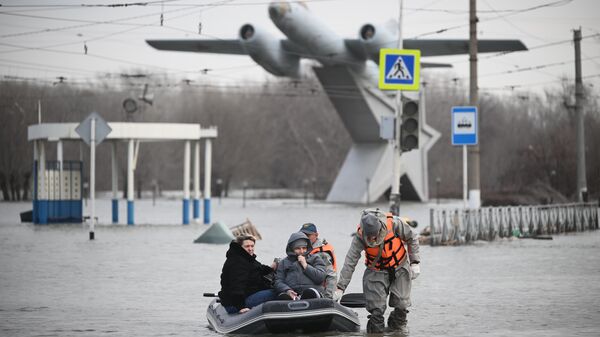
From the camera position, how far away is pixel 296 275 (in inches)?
452

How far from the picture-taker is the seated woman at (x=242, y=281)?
1154 cm

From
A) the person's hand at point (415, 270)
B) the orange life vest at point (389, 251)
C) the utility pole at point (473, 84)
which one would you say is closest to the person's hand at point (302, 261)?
the orange life vest at point (389, 251)

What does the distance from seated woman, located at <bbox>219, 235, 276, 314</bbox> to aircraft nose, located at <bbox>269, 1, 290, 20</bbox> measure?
3719 cm

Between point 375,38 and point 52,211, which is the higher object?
point 375,38

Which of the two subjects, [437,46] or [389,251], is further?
[437,46]

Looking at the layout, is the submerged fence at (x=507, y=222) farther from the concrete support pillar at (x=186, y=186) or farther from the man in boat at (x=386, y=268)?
the man in boat at (x=386, y=268)

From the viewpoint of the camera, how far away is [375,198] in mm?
59188

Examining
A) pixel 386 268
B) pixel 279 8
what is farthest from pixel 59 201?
pixel 386 268

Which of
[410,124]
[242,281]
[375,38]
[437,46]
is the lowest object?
[242,281]

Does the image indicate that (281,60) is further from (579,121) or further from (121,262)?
(121,262)

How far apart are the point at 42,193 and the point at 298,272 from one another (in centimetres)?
2537

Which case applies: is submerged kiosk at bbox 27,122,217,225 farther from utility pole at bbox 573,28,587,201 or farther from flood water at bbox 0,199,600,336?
utility pole at bbox 573,28,587,201

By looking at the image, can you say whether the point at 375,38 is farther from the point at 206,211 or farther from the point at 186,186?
the point at 186,186

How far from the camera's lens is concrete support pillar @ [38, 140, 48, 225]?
115 feet
